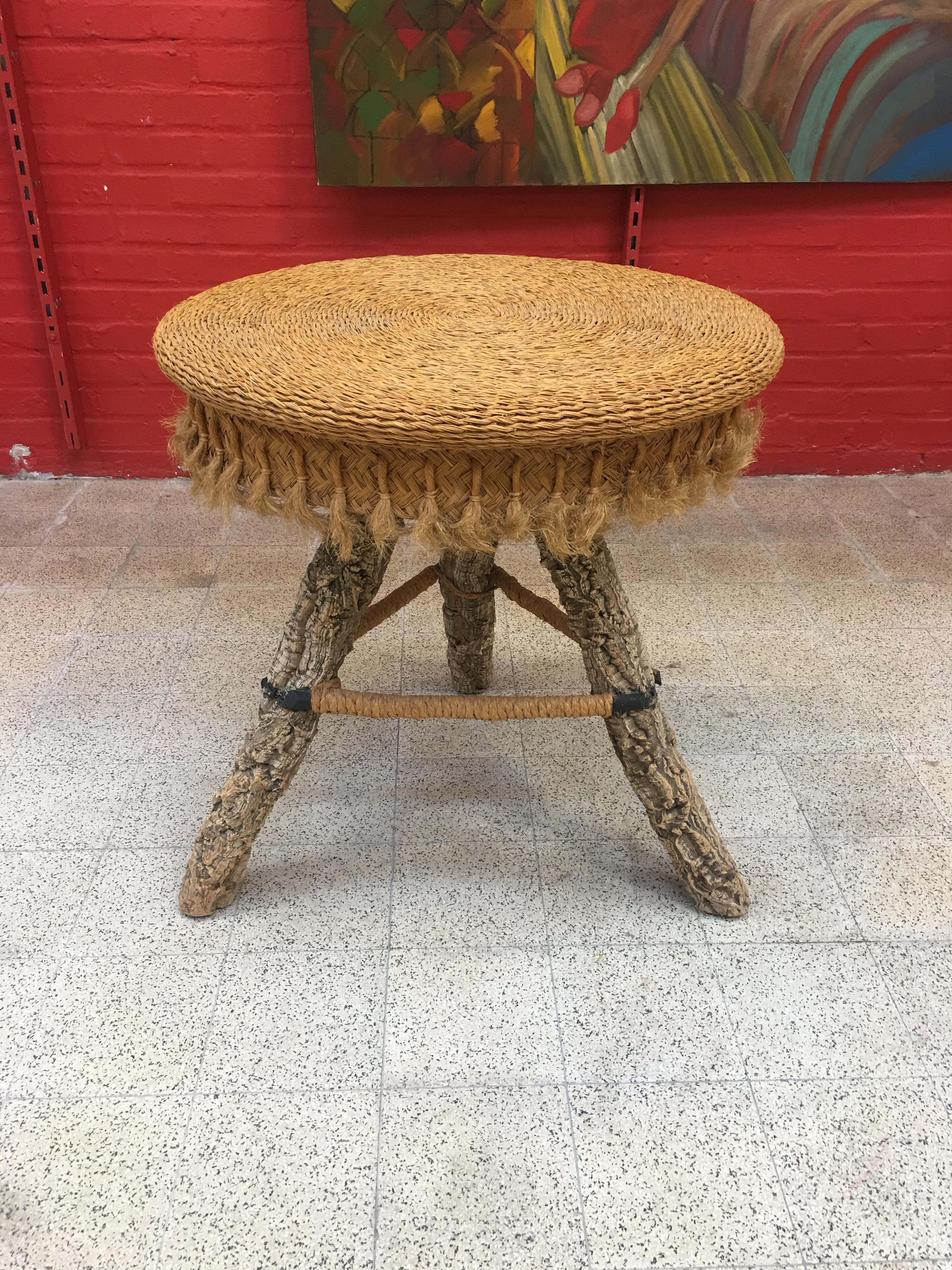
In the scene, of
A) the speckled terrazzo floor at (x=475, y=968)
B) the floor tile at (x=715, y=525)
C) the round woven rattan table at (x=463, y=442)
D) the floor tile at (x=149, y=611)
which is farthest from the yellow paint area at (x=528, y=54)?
the floor tile at (x=149, y=611)

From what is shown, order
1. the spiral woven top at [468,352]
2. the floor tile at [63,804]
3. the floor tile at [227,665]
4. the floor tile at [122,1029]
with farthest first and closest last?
the floor tile at [227,665], the floor tile at [63,804], the floor tile at [122,1029], the spiral woven top at [468,352]

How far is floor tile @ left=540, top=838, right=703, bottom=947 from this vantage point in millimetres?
1114

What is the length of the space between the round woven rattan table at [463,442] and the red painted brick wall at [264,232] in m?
0.75

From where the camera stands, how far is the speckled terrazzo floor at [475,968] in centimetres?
86

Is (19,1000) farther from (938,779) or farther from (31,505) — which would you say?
(31,505)

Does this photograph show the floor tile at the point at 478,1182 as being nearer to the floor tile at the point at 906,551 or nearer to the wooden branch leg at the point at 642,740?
the wooden branch leg at the point at 642,740

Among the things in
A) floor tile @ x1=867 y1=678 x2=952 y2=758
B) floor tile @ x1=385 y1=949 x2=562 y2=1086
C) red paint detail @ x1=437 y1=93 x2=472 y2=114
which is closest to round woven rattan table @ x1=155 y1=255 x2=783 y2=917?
floor tile @ x1=385 y1=949 x2=562 y2=1086

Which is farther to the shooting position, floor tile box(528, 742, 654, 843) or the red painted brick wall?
the red painted brick wall

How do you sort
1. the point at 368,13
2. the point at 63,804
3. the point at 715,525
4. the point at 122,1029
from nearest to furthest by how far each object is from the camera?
the point at 122,1029, the point at 63,804, the point at 368,13, the point at 715,525

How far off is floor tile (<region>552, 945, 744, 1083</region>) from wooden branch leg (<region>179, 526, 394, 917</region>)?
341 mm

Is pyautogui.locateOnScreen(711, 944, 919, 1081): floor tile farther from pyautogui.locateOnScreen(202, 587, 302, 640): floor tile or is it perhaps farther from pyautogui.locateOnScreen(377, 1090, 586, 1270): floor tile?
pyautogui.locateOnScreen(202, 587, 302, 640): floor tile

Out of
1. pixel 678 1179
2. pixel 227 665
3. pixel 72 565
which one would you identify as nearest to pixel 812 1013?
pixel 678 1179

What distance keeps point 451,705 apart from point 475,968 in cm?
27

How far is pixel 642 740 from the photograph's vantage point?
108 centimetres
